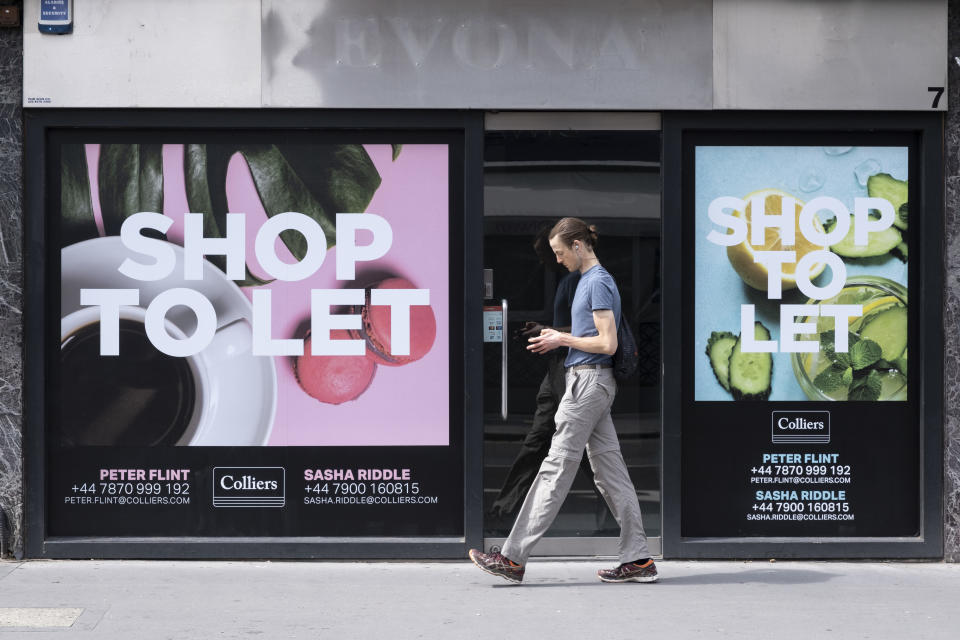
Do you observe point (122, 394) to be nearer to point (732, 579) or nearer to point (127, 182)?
point (127, 182)

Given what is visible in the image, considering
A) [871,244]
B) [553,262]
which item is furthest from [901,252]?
[553,262]

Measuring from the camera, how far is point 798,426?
743cm

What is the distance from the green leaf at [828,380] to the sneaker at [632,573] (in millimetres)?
1585

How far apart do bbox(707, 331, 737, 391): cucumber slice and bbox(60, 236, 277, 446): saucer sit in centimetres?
260

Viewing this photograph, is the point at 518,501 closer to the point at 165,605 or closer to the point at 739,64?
the point at 165,605

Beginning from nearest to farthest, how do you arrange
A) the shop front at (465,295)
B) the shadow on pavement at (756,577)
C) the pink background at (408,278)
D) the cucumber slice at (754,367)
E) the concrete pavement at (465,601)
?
the concrete pavement at (465,601), the shadow on pavement at (756,577), the shop front at (465,295), the pink background at (408,278), the cucumber slice at (754,367)

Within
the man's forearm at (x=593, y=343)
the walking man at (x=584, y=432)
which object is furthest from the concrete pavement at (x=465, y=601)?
the man's forearm at (x=593, y=343)

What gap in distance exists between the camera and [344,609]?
621cm

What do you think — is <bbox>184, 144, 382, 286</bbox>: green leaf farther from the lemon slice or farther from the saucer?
the lemon slice

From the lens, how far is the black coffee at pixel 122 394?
7293 millimetres

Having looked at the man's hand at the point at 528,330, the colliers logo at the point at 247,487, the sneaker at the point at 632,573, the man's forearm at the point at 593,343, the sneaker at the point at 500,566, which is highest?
the man's hand at the point at 528,330

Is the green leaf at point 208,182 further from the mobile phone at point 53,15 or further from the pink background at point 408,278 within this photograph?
the mobile phone at point 53,15

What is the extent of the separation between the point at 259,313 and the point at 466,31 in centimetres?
204

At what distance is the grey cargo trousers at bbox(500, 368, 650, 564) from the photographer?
260 inches
